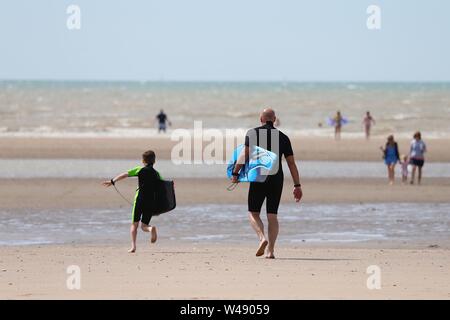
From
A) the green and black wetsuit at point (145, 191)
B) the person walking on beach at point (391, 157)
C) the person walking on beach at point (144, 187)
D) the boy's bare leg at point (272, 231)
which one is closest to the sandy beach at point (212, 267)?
the boy's bare leg at point (272, 231)

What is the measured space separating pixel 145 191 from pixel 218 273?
7.73ft

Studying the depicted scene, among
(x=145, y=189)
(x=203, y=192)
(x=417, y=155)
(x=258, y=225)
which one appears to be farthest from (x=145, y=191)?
(x=417, y=155)

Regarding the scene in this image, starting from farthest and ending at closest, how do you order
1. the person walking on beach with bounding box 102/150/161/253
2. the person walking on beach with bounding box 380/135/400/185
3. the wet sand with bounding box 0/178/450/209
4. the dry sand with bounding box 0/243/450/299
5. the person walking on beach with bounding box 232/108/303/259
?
the person walking on beach with bounding box 380/135/400/185 → the wet sand with bounding box 0/178/450/209 → the person walking on beach with bounding box 102/150/161/253 → the person walking on beach with bounding box 232/108/303/259 → the dry sand with bounding box 0/243/450/299

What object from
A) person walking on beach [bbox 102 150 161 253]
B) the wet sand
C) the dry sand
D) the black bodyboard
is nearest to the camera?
the dry sand

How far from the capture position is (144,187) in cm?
1261

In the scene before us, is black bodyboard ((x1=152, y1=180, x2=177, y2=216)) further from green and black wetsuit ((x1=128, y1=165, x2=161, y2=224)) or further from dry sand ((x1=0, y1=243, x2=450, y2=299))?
dry sand ((x1=0, y1=243, x2=450, y2=299))

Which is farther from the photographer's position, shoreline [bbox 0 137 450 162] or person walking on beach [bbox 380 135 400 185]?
shoreline [bbox 0 137 450 162]

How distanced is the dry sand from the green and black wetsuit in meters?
0.46

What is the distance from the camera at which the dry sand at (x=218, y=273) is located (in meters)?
9.23

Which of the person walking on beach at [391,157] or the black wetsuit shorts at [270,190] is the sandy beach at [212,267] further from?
the person walking on beach at [391,157]

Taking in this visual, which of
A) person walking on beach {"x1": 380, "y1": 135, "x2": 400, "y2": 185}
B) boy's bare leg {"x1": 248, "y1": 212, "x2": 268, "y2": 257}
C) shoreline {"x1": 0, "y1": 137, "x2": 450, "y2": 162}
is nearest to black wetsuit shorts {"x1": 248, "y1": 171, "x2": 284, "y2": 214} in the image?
boy's bare leg {"x1": 248, "y1": 212, "x2": 268, "y2": 257}

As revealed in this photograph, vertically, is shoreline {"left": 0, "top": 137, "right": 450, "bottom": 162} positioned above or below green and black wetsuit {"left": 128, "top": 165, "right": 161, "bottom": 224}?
below

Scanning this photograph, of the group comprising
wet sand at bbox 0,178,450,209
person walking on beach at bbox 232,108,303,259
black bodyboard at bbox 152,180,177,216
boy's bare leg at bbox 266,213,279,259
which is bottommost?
wet sand at bbox 0,178,450,209

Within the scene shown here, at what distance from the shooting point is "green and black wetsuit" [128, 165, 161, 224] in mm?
12547
